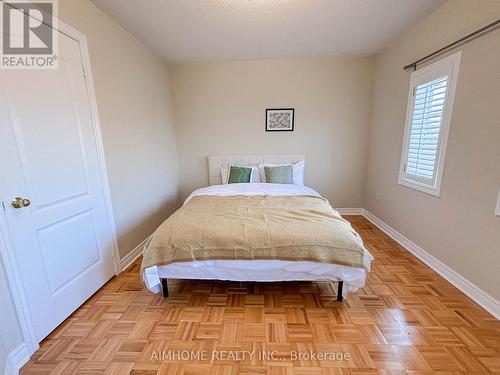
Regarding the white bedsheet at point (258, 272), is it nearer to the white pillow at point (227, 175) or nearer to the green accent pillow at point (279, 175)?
the green accent pillow at point (279, 175)

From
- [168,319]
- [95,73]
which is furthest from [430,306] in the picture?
[95,73]

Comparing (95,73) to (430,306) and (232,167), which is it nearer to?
(232,167)

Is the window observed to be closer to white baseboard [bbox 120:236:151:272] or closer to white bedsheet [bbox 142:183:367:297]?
white bedsheet [bbox 142:183:367:297]

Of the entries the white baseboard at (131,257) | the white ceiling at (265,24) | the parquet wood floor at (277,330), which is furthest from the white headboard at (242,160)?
the parquet wood floor at (277,330)

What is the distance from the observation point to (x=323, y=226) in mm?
1893

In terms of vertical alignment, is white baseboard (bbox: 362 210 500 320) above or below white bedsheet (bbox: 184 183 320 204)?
below

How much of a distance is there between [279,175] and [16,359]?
10.1ft

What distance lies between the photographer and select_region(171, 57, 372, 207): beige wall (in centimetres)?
359

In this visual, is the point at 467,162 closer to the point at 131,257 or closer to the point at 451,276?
the point at 451,276

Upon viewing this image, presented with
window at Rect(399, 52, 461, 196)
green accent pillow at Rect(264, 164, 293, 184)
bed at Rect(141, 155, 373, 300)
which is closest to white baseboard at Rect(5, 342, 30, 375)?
bed at Rect(141, 155, 373, 300)

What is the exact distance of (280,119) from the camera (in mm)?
3746

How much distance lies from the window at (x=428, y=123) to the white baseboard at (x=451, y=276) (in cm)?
68

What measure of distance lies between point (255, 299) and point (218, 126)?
284cm

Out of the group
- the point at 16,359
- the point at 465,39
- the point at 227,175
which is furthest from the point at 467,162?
the point at 16,359
